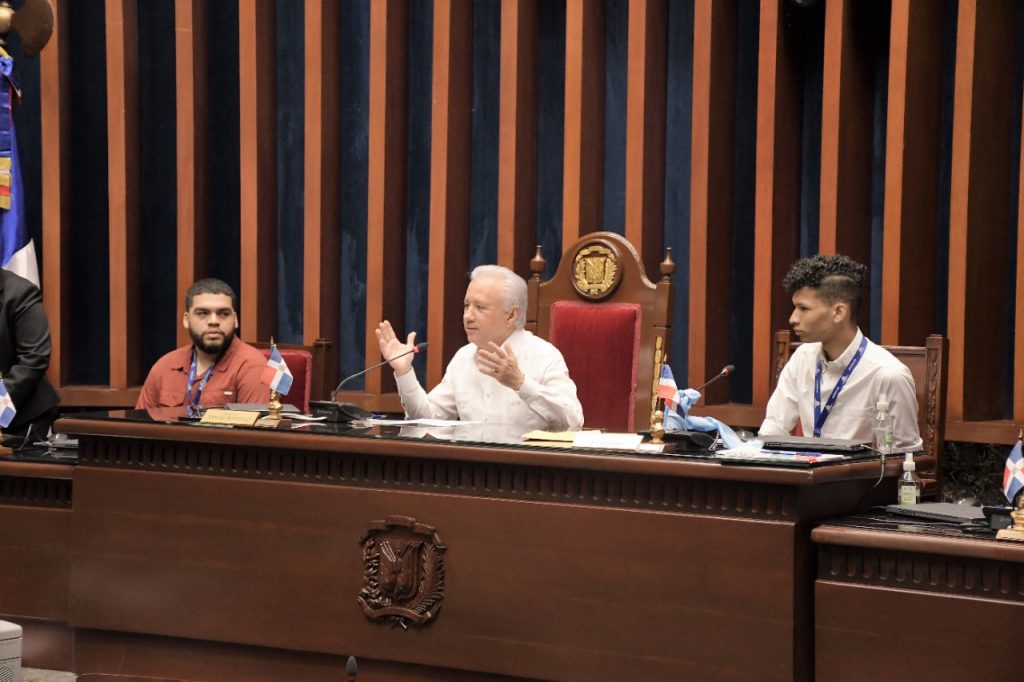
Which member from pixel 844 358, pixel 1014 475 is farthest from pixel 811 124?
pixel 1014 475

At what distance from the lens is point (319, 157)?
5543 millimetres

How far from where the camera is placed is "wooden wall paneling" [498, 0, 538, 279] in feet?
17.2

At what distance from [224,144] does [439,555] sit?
3460 millimetres

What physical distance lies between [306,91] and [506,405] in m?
2.20

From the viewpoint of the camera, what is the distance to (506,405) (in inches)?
154

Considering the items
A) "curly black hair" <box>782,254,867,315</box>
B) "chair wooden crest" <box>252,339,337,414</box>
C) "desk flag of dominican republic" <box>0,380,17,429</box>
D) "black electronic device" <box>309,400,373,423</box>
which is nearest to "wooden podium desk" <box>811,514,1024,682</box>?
"curly black hair" <box>782,254,867,315</box>

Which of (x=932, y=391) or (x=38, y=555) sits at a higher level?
(x=932, y=391)

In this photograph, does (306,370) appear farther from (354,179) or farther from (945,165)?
(945,165)

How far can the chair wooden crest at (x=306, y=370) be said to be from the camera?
14.8 ft

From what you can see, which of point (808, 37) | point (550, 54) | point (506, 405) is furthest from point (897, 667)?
point (550, 54)

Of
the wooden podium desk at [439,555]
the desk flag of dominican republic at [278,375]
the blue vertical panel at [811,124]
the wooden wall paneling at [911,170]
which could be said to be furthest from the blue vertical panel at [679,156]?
the wooden podium desk at [439,555]

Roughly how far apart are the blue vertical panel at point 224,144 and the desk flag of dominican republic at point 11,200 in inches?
30.0

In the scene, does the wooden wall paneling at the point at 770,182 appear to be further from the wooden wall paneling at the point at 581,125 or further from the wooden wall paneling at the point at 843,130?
the wooden wall paneling at the point at 581,125

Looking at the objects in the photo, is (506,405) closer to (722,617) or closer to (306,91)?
(722,617)
